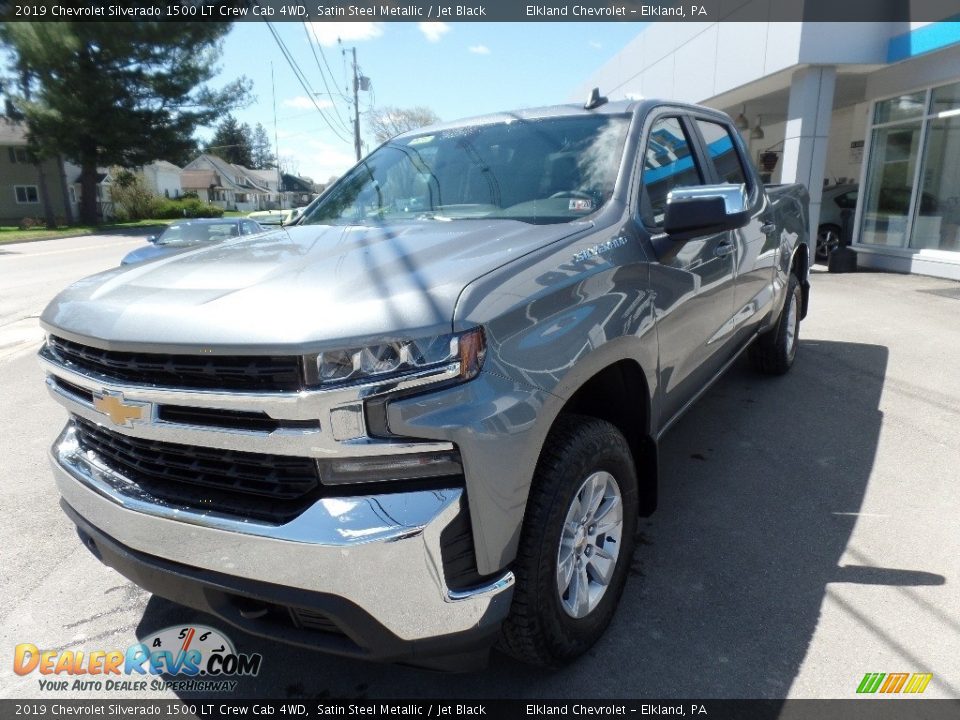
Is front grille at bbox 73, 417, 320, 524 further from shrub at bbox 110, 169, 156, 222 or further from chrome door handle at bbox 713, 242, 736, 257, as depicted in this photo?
shrub at bbox 110, 169, 156, 222

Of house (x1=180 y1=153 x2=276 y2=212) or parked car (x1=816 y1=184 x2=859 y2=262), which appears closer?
parked car (x1=816 y1=184 x2=859 y2=262)

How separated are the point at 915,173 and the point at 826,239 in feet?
9.09

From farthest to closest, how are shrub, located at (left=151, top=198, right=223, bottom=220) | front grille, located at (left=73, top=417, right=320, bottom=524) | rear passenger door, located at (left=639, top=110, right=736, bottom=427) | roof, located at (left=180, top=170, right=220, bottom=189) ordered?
1. roof, located at (left=180, top=170, right=220, bottom=189)
2. shrub, located at (left=151, top=198, right=223, bottom=220)
3. rear passenger door, located at (left=639, top=110, right=736, bottom=427)
4. front grille, located at (left=73, top=417, right=320, bottom=524)

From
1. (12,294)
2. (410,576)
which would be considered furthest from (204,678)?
(12,294)

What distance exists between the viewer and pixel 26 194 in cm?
4541

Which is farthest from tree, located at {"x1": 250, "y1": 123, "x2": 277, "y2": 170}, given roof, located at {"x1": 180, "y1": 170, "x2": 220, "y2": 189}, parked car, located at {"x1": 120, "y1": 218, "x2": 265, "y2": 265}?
parked car, located at {"x1": 120, "y1": 218, "x2": 265, "y2": 265}

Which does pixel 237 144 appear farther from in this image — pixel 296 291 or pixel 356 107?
pixel 296 291

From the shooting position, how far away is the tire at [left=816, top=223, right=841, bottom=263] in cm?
1385

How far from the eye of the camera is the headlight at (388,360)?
167cm

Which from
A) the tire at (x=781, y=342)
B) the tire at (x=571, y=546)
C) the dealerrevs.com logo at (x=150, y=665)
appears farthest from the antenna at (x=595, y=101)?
the dealerrevs.com logo at (x=150, y=665)

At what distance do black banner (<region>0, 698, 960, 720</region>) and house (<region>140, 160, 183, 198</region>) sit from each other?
235 ft

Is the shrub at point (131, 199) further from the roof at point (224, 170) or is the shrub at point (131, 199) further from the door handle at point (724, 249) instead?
the door handle at point (724, 249)

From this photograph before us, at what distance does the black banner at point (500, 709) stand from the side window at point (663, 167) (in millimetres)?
1794

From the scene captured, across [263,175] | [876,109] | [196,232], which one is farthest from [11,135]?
[263,175]
